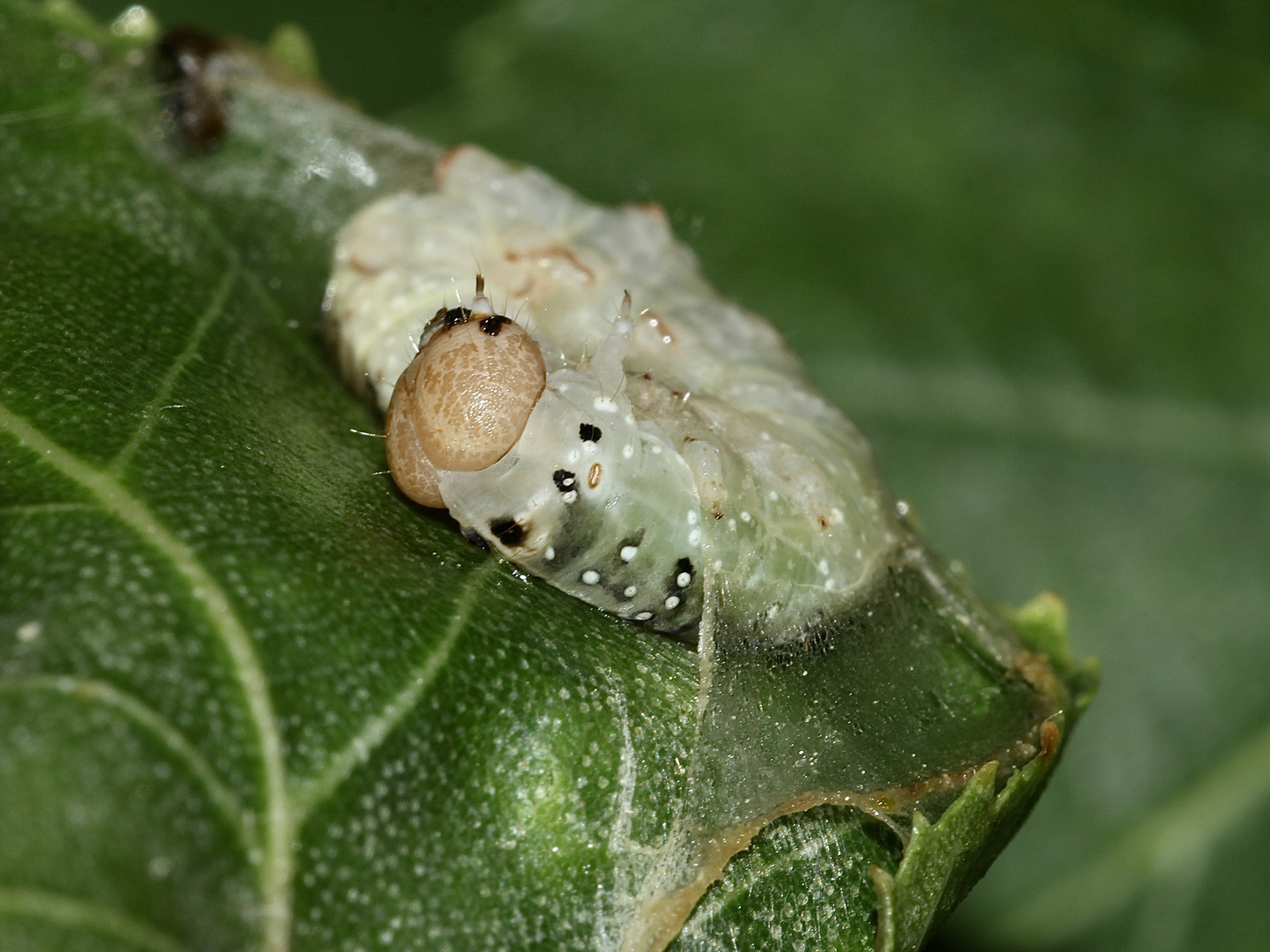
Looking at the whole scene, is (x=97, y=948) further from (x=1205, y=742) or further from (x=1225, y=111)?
(x=1225, y=111)

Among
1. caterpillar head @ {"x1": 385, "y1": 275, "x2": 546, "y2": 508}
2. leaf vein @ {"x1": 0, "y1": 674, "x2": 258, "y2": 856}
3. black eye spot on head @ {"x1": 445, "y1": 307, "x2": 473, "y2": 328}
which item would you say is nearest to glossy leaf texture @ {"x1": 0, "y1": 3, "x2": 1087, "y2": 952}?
leaf vein @ {"x1": 0, "y1": 674, "x2": 258, "y2": 856}

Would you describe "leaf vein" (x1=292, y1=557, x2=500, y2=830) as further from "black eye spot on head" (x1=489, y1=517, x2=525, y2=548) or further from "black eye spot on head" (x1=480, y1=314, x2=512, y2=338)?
"black eye spot on head" (x1=480, y1=314, x2=512, y2=338)

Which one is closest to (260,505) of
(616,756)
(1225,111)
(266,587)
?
(266,587)

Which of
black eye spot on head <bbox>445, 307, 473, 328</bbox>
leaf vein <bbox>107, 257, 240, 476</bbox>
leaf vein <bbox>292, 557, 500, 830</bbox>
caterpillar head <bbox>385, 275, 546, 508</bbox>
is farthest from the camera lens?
black eye spot on head <bbox>445, 307, 473, 328</bbox>

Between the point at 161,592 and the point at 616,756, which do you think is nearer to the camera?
the point at 161,592

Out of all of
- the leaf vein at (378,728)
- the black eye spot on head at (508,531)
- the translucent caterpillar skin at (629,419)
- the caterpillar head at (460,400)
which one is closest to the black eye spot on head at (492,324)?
the caterpillar head at (460,400)

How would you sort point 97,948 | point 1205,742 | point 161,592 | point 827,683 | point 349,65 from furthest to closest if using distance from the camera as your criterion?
point 349,65 → point 1205,742 → point 827,683 → point 161,592 → point 97,948
